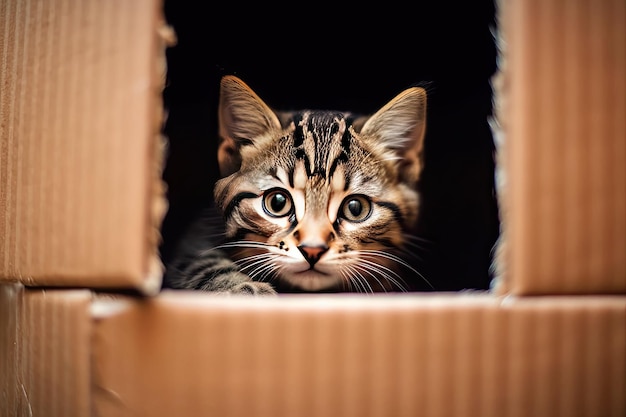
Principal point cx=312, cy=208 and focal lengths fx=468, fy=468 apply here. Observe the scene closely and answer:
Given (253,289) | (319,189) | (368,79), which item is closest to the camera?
(253,289)

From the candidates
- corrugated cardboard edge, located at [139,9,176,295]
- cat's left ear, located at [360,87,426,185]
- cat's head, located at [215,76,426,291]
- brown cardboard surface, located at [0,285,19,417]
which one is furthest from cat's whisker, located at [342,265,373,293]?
brown cardboard surface, located at [0,285,19,417]

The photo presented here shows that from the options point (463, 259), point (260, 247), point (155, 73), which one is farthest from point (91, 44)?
point (463, 259)

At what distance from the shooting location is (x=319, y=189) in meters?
0.90

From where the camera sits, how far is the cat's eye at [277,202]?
92cm

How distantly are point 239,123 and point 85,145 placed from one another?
44cm

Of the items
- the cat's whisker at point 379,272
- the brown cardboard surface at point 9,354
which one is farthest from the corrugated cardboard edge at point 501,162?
the brown cardboard surface at point 9,354

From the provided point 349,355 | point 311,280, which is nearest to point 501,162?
point 349,355

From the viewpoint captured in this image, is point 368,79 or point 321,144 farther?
point 368,79

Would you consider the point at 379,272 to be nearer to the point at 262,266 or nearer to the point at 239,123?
the point at 262,266

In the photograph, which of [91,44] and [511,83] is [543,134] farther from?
[91,44]

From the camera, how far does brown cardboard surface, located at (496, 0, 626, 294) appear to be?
1.90 feet

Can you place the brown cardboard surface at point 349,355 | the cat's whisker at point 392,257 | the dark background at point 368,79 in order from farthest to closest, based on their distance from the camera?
the dark background at point 368,79
the cat's whisker at point 392,257
the brown cardboard surface at point 349,355

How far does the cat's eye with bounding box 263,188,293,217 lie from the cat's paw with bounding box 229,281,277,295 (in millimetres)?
164

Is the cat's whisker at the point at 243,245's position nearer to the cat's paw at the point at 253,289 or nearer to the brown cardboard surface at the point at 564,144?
the cat's paw at the point at 253,289
